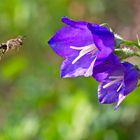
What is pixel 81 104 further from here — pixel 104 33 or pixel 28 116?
pixel 104 33

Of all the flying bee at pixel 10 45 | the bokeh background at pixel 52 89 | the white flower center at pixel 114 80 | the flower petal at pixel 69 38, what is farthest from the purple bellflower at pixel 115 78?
the bokeh background at pixel 52 89

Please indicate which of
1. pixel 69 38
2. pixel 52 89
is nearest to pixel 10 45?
pixel 69 38

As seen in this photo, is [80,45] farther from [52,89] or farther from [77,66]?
[52,89]

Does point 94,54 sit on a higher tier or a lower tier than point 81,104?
higher

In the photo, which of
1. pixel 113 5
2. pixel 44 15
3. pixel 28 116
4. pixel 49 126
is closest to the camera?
pixel 49 126

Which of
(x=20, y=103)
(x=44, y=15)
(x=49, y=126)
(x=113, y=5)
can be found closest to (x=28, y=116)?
(x=20, y=103)

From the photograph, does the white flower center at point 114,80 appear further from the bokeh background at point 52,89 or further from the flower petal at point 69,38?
the bokeh background at point 52,89
